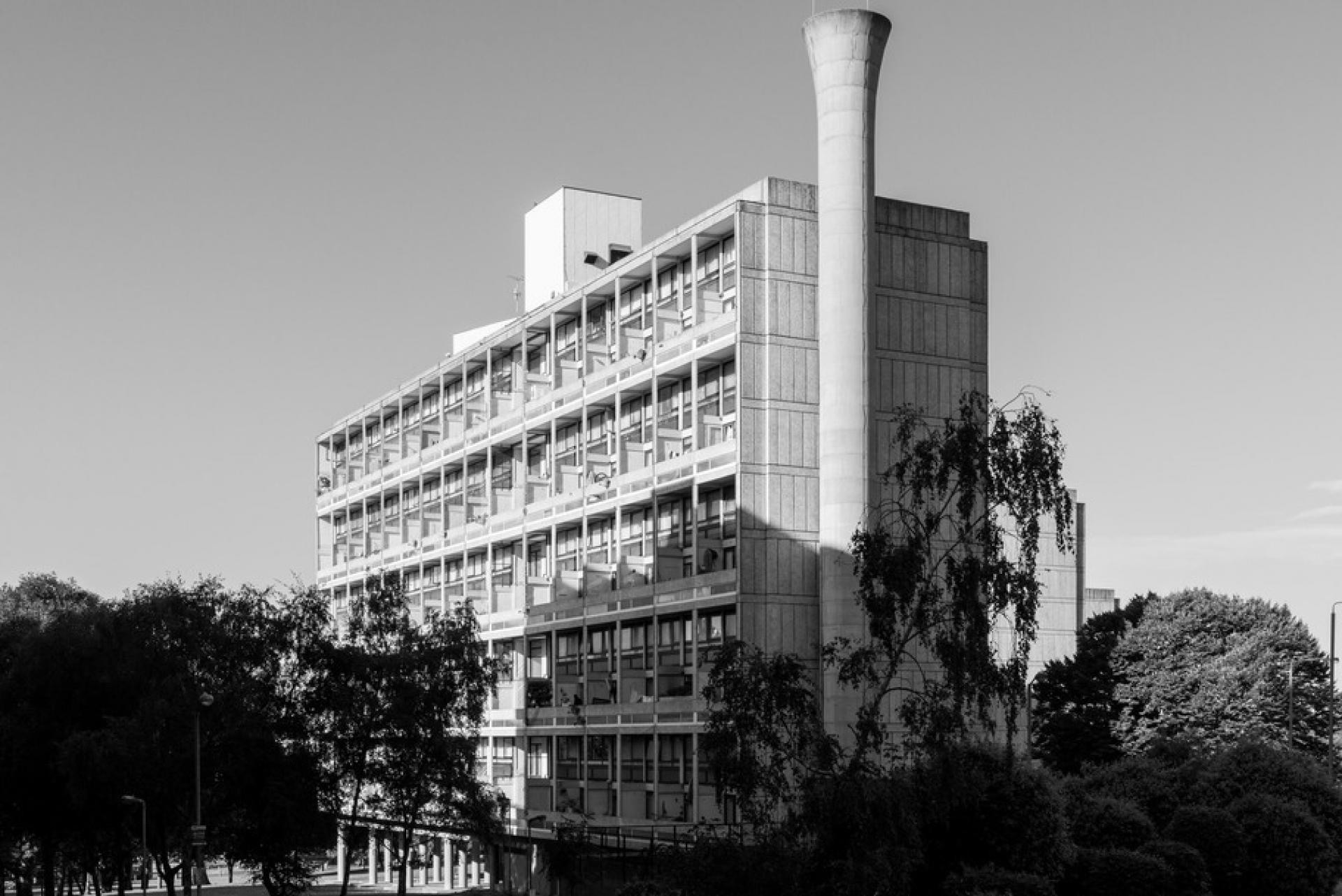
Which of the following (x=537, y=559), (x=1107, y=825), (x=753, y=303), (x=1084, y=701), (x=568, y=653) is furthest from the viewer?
(x=1084, y=701)

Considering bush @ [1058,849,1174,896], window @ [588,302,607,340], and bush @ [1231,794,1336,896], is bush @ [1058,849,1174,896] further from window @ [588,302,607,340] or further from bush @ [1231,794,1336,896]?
window @ [588,302,607,340]

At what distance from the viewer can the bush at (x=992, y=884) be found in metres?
43.8

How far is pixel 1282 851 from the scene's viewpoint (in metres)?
53.9

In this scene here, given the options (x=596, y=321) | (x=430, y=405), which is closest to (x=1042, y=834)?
(x=596, y=321)

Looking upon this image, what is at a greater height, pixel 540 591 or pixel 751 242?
pixel 751 242

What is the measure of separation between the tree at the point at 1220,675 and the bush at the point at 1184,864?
32655 millimetres

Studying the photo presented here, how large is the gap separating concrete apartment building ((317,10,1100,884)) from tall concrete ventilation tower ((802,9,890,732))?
85mm

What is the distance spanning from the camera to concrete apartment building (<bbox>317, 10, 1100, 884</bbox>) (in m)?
66.3

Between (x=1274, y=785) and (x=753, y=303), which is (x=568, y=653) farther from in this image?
(x=1274, y=785)

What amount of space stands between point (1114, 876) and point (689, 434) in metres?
28.5

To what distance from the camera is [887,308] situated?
70.0 metres

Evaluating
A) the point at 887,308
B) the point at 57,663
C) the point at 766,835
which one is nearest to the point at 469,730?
the point at 57,663

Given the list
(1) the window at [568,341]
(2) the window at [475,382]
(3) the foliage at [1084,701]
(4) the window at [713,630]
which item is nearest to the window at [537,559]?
(1) the window at [568,341]

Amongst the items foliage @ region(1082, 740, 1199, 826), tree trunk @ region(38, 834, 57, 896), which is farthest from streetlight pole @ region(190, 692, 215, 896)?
foliage @ region(1082, 740, 1199, 826)
